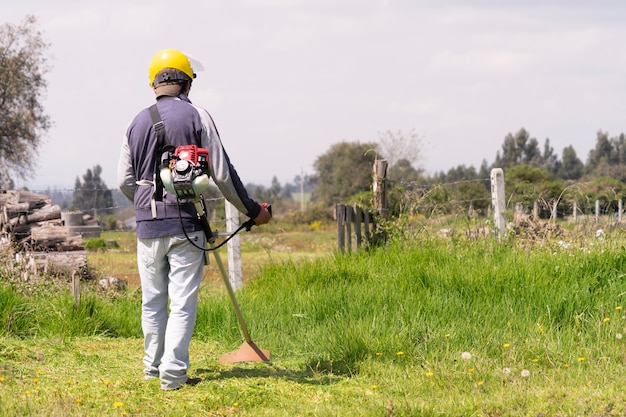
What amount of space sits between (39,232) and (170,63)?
6945 mm

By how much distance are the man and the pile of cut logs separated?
4.50 m

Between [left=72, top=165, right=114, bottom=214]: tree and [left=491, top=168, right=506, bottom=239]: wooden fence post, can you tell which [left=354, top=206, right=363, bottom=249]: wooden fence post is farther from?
[left=72, top=165, right=114, bottom=214]: tree

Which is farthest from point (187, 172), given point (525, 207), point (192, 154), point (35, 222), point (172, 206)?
point (35, 222)

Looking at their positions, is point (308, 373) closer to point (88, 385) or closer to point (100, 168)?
point (88, 385)

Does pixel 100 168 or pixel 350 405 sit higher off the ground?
pixel 100 168

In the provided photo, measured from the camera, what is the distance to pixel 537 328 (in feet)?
20.3

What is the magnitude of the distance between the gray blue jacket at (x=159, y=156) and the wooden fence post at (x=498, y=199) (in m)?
5.28

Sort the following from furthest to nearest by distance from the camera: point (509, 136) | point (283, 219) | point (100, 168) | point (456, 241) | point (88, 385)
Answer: point (100, 168) < point (509, 136) < point (283, 219) < point (456, 241) < point (88, 385)

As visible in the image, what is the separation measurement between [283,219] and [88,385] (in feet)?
118

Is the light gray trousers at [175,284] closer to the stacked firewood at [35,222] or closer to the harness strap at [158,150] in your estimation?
the harness strap at [158,150]

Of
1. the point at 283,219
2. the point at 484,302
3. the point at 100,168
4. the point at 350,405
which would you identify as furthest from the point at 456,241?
the point at 100,168

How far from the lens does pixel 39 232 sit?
11.3 metres

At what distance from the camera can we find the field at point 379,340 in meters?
4.80

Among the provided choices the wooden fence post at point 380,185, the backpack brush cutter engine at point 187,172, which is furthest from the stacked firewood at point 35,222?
the backpack brush cutter engine at point 187,172
